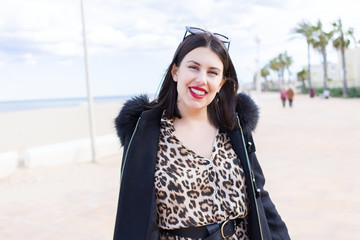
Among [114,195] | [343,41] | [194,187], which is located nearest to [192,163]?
[194,187]

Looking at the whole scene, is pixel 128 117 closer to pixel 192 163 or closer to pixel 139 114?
pixel 139 114

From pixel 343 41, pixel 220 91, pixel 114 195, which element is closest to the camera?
pixel 220 91

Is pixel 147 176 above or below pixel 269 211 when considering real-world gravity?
above

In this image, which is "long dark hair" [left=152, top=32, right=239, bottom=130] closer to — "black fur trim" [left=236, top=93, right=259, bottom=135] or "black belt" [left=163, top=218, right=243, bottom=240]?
"black fur trim" [left=236, top=93, right=259, bottom=135]

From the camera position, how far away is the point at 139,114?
170 cm

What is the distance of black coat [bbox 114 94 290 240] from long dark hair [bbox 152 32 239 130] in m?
0.05

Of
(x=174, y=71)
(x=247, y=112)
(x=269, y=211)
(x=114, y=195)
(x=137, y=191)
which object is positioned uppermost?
(x=174, y=71)

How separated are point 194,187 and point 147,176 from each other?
20 centimetres

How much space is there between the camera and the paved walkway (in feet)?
13.6

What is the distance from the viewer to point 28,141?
1302 cm

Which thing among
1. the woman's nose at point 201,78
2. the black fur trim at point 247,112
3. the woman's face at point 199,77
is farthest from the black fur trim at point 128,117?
the black fur trim at point 247,112

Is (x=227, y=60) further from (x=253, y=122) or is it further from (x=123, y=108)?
(x=123, y=108)

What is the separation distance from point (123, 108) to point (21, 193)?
4760mm

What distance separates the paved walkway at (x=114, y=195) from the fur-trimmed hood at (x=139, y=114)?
2593 mm
